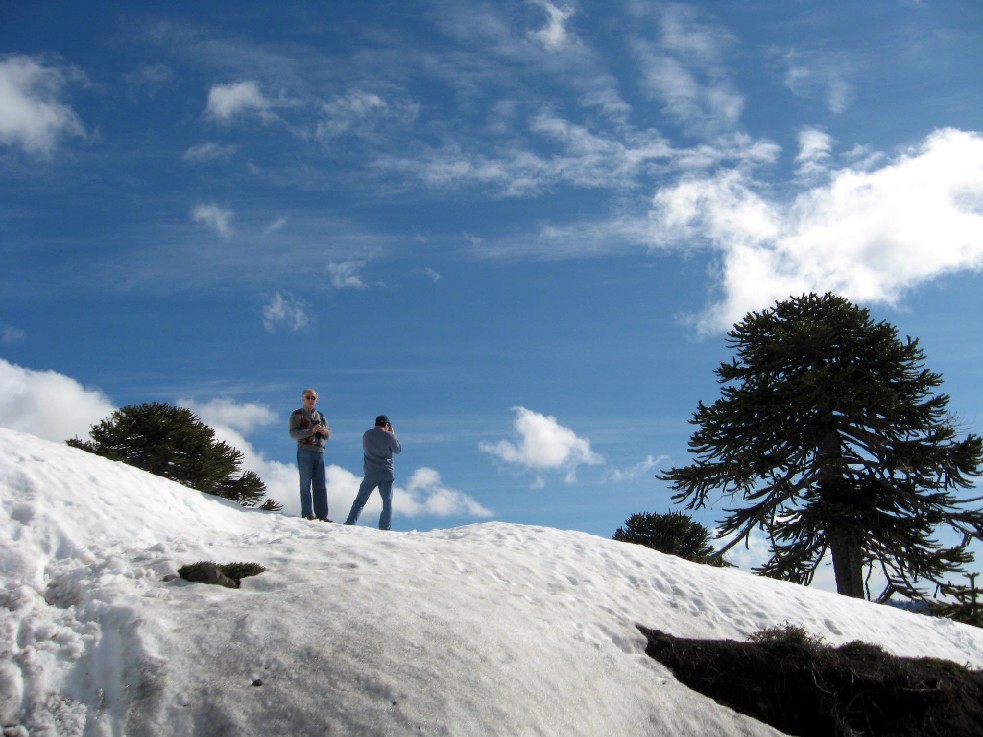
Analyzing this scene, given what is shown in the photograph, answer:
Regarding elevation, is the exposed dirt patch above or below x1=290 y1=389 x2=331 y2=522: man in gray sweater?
below

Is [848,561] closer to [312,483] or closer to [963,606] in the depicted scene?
[963,606]

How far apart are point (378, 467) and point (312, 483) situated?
119 centimetres

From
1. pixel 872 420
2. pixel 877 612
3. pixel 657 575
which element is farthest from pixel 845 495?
pixel 657 575

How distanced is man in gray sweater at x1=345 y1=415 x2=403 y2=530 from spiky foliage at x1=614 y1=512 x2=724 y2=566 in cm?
1367

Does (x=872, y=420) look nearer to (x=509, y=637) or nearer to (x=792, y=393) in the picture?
(x=792, y=393)

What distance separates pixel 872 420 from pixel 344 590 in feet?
56.9

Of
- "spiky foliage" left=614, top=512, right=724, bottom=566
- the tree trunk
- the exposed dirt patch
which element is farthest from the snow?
"spiky foliage" left=614, top=512, right=724, bottom=566

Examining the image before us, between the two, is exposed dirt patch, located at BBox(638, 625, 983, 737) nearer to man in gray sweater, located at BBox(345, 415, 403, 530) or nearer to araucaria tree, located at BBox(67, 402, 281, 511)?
man in gray sweater, located at BBox(345, 415, 403, 530)

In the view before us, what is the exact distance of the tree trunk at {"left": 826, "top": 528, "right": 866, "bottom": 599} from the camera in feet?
65.1

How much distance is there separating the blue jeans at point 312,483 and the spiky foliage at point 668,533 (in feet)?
46.6

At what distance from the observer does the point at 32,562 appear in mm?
7215

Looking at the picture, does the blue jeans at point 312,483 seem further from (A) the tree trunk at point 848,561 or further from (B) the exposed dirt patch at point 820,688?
(A) the tree trunk at point 848,561

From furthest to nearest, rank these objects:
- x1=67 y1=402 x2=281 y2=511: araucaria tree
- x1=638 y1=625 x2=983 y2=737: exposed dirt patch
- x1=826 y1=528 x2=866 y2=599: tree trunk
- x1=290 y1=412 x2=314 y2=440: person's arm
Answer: x1=67 y1=402 x2=281 y2=511: araucaria tree
x1=826 y1=528 x2=866 y2=599: tree trunk
x1=290 y1=412 x2=314 y2=440: person's arm
x1=638 y1=625 x2=983 y2=737: exposed dirt patch

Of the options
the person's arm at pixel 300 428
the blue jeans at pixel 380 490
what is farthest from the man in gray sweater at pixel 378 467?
the person's arm at pixel 300 428
